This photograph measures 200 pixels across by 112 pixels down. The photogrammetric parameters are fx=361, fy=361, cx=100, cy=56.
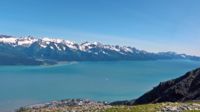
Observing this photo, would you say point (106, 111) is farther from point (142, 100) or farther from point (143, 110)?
point (142, 100)

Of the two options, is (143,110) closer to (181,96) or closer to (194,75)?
(181,96)

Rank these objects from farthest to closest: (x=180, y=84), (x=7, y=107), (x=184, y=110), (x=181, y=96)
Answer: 1. (x=7, y=107)
2. (x=180, y=84)
3. (x=181, y=96)
4. (x=184, y=110)

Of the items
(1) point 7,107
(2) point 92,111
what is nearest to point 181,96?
(2) point 92,111

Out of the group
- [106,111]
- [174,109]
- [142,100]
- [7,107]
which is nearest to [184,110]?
[174,109]

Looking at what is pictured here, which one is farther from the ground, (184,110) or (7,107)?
(184,110)

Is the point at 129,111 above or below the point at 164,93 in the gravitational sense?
above

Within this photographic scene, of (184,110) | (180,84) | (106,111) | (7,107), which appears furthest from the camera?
(7,107)

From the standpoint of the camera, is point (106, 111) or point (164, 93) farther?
point (164, 93)

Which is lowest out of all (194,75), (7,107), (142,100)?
(7,107)

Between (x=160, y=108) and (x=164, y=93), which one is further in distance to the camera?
(x=164, y=93)
